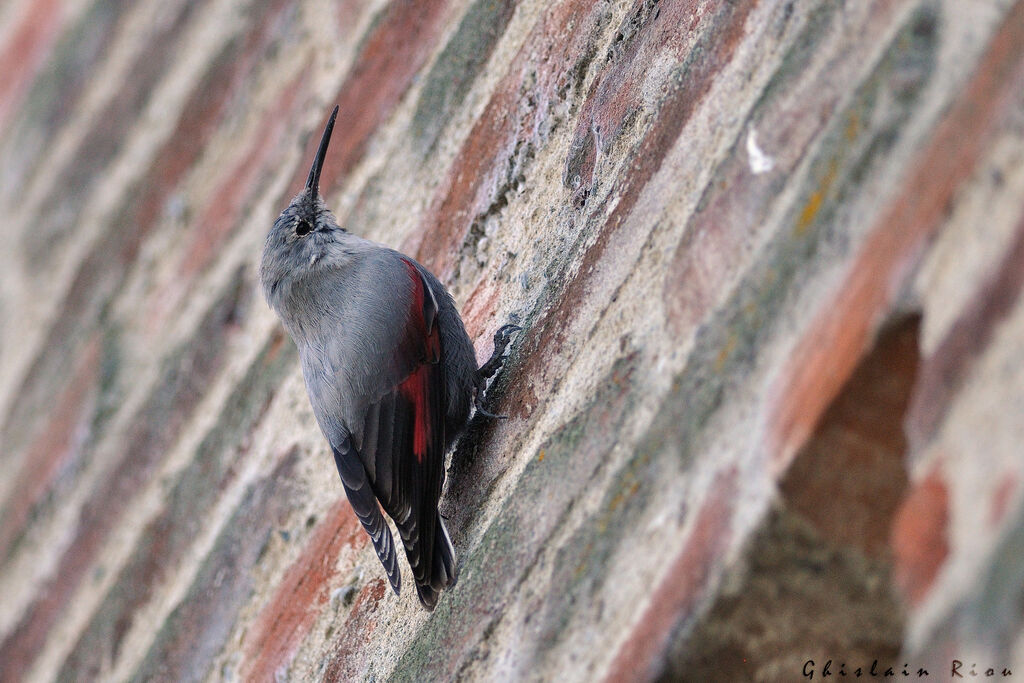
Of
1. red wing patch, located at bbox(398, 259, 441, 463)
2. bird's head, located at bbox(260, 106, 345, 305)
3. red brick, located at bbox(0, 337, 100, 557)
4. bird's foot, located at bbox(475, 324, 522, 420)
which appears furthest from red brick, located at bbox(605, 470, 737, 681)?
red brick, located at bbox(0, 337, 100, 557)

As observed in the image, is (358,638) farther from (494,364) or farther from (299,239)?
(299,239)

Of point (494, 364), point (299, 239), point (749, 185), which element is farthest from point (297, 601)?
point (749, 185)

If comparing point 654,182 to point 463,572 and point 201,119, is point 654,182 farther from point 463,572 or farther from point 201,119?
point 201,119

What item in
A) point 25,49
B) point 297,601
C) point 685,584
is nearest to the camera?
point 685,584

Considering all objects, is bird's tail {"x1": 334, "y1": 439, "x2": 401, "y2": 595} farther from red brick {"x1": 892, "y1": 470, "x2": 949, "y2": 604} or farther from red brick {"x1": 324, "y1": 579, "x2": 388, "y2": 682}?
red brick {"x1": 892, "y1": 470, "x2": 949, "y2": 604}

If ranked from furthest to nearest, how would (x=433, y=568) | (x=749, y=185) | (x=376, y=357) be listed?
(x=376, y=357), (x=433, y=568), (x=749, y=185)

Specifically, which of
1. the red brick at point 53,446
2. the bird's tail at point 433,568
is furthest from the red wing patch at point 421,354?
the red brick at point 53,446
